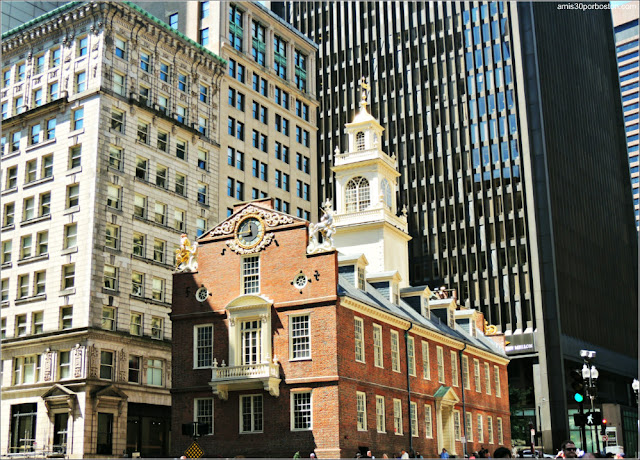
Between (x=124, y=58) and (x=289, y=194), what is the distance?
24.8 m

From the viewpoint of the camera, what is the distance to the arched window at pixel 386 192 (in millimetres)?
61731

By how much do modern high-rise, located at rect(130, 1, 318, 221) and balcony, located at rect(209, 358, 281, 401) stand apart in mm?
29490

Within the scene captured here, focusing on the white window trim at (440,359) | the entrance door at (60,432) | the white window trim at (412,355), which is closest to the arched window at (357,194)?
the white window trim at (440,359)

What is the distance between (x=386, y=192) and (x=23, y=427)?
1251 inches

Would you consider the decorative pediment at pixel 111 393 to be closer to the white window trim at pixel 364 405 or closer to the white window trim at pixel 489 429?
the white window trim at pixel 364 405

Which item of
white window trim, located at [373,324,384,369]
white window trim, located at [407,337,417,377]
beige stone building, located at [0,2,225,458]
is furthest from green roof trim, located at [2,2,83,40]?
white window trim, located at [407,337,417,377]

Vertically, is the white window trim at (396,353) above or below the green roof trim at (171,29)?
below

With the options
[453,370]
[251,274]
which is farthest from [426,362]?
[251,274]

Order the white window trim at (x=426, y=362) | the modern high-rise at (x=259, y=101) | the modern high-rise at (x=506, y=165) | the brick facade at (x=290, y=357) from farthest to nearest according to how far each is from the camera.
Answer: the modern high-rise at (x=506, y=165)
the modern high-rise at (x=259, y=101)
the white window trim at (x=426, y=362)
the brick facade at (x=290, y=357)

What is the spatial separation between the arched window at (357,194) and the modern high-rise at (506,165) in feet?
155

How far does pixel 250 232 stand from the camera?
47.9 meters

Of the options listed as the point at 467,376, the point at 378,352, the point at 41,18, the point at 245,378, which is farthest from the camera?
the point at 41,18

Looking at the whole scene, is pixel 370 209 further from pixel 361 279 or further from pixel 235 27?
pixel 235 27

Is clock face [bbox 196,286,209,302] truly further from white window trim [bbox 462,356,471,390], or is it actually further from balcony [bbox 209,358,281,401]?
white window trim [bbox 462,356,471,390]
